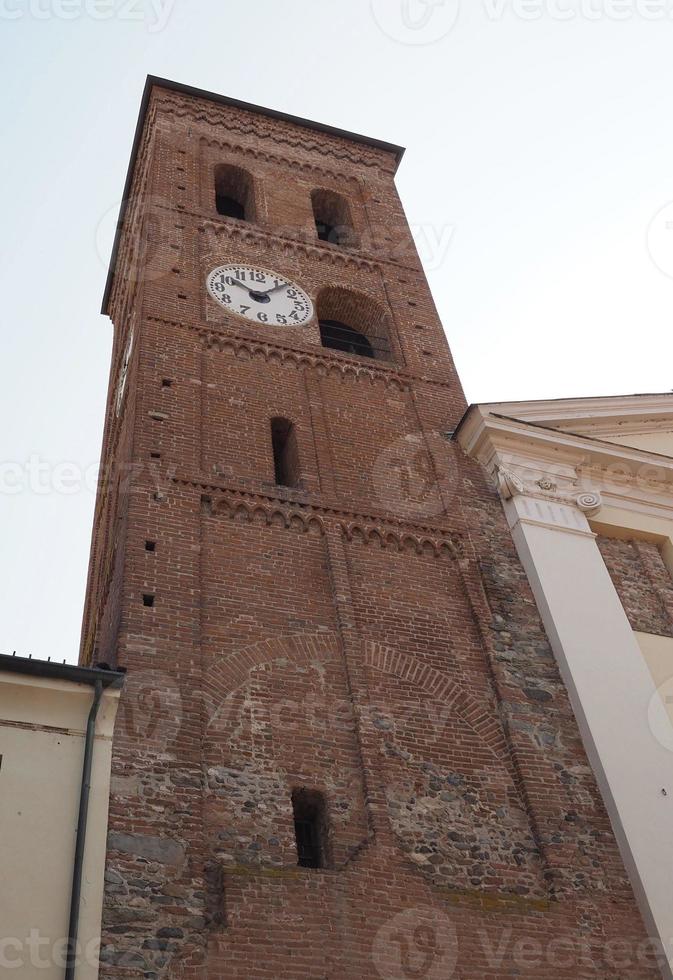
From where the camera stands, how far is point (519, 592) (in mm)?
13195

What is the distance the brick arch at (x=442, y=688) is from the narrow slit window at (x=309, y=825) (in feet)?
6.10

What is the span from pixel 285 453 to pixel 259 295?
11.7ft

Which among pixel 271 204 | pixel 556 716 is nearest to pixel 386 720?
pixel 556 716

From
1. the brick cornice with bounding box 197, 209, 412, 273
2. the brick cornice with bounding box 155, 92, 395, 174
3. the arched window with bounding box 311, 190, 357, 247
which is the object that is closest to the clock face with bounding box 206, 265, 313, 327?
the brick cornice with bounding box 197, 209, 412, 273

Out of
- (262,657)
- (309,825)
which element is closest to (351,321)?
(262,657)

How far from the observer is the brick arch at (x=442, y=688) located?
11398 millimetres

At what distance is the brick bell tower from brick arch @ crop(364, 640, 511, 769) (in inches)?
1.1

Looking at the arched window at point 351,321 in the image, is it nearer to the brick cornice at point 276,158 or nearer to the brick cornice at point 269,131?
the brick cornice at point 276,158

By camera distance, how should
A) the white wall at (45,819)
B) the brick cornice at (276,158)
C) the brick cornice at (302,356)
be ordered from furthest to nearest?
the brick cornice at (276,158), the brick cornice at (302,356), the white wall at (45,819)

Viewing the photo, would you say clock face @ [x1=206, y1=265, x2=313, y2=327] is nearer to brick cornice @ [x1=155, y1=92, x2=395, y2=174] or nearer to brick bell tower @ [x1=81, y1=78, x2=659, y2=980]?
brick bell tower @ [x1=81, y1=78, x2=659, y2=980]

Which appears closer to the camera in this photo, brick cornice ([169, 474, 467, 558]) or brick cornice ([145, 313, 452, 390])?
brick cornice ([169, 474, 467, 558])

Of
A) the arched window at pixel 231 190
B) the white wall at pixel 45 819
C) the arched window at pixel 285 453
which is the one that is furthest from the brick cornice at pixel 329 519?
the arched window at pixel 231 190

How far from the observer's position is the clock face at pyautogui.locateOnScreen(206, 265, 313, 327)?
1652 cm

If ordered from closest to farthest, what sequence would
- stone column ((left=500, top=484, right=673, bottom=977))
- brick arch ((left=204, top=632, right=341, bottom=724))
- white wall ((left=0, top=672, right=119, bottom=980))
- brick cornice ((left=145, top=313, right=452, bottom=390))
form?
1. white wall ((left=0, top=672, right=119, bottom=980))
2. stone column ((left=500, top=484, right=673, bottom=977))
3. brick arch ((left=204, top=632, right=341, bottom=724))
4. brick cornice ((left=145, top=313, right=452, bottom=390))
